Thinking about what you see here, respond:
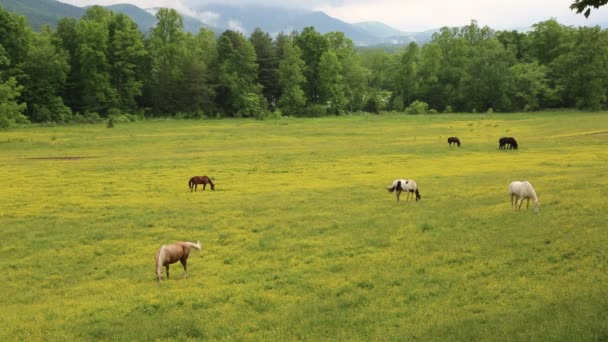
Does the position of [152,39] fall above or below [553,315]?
above

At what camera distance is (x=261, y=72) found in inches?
4638

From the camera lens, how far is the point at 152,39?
110 m

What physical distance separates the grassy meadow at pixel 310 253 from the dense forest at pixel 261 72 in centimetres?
6073

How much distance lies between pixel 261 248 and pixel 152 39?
101 m

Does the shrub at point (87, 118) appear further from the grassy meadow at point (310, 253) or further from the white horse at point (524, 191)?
the white horse at point (524, 191)

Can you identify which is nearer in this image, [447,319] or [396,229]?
[447,319]

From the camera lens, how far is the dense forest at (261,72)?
93.9m

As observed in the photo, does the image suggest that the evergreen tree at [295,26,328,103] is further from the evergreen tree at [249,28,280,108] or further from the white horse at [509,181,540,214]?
the white horse at [509,181,540,214]

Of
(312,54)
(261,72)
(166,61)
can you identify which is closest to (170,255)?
(166,61)

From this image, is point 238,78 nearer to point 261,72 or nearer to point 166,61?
point 261,72

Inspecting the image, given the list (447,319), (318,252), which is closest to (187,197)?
(318,252)

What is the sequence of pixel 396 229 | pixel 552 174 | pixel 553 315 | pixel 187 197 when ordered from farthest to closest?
pixel 552 174
pixel 187 197
pixel 396 229
pixel 553 315

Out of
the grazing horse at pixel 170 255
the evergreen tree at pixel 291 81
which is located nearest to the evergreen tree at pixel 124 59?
the evergreen tree at pixel 291 81

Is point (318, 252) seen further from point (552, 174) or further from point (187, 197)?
point (552, 174)
